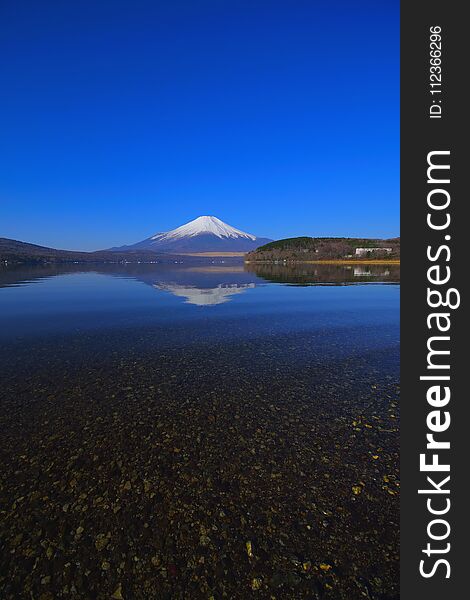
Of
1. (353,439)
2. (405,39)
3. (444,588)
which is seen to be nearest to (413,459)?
(444,588)

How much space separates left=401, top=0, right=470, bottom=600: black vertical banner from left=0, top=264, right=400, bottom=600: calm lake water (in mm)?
1554

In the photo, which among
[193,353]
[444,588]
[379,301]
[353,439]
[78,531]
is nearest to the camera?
[444,588]

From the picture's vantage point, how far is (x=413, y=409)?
14.2 ft

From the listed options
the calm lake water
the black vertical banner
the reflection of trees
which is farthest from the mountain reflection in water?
the black vertical banner

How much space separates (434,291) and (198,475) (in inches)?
240

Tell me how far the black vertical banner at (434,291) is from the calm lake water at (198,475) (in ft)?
5.10

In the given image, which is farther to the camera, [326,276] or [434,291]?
[326,276]

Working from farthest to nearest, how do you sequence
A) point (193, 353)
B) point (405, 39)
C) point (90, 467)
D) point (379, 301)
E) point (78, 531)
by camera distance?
point (379, 301) < point (193, 353) < point (90, 467) < point (78, 531) < point (405, 39)

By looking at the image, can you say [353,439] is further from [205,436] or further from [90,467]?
[90,467]

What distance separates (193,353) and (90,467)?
30.6ft

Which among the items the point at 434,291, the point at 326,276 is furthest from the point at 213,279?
the point at 434,291

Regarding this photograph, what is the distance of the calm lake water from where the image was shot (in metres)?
4.58

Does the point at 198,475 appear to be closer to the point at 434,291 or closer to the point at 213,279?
the point at 434,291

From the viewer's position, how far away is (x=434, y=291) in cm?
435
